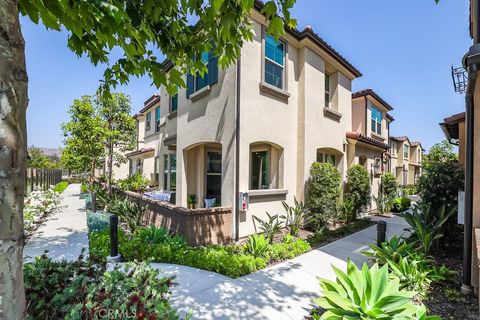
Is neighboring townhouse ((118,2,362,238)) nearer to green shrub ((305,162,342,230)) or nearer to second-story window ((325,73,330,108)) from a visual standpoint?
second-story window ((325,73,330,108))

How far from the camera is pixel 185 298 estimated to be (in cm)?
437

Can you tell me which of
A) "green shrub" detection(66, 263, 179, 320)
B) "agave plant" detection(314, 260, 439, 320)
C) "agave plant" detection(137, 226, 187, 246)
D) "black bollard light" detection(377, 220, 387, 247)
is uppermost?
"green shrub" detection(66, 263, 179, 320)

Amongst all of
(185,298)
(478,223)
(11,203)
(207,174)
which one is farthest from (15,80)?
(207,174)

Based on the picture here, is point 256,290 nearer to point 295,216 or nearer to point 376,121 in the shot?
point 295,216

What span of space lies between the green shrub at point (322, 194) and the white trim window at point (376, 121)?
10218 millimetres

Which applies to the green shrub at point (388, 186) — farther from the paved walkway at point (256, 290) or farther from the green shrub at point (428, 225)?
the paved walkway at point (256, 290)

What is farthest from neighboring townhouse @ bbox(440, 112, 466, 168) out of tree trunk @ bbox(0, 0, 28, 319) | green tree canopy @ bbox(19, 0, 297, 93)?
tree trunk @ bbox(0, 0, 28, 319)

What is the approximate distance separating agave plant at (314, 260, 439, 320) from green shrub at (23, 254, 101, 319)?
3069 mm

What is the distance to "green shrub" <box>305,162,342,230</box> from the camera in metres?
9.45

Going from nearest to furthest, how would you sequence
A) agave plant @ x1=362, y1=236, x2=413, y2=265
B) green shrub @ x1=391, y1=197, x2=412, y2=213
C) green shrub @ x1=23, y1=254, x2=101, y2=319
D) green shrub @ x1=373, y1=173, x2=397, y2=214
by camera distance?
green shrub @ x1=23, y1=254, x2=101, y2=319
agave plant @ x1=362, y1=236, x2=413, y2=265
green shrub @ x1=373, y1=173, x2=397, y2=214
green shrub @ x1=391, y1=197, x2=412, y2=213

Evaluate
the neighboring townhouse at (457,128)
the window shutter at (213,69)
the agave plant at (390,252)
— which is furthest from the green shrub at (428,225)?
the window shutter at (213,69)

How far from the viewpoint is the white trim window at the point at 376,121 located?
58.1 feet

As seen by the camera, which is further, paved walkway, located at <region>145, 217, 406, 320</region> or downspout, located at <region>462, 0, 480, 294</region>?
downspout, located at <region>462, 0, 480, 294</region>

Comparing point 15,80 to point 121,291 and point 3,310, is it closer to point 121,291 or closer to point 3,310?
point 3,310
